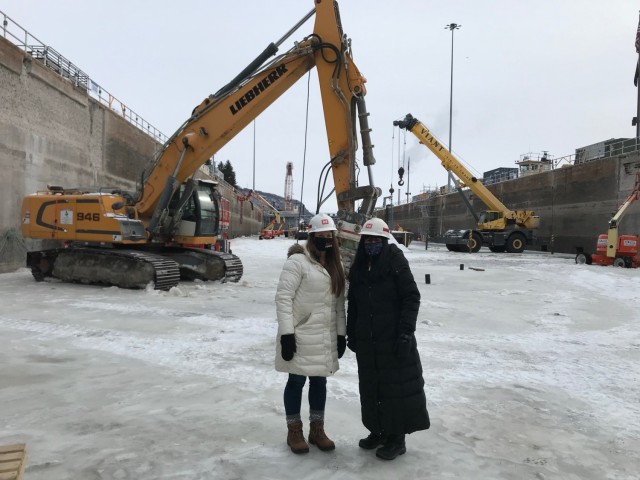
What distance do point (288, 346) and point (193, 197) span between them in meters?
9.42

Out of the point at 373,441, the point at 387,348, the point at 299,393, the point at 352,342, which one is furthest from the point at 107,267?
the point at 387,348

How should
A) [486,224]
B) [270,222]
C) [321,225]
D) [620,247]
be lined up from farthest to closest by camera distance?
[270,222] → [486,224] → [620,247] → [321,225]

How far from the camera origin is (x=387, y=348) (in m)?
3.21

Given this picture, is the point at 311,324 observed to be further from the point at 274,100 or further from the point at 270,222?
the point at 270,222

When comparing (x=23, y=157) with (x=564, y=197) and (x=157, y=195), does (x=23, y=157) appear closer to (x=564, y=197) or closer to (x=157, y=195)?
(x=157, y=195)

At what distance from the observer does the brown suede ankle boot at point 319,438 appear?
10.9 feet

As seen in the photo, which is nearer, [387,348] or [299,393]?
[387,348]

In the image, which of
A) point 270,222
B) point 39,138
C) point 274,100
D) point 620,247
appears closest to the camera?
point 274,100

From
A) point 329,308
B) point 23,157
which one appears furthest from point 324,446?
point 23,157

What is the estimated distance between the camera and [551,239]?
98.9 ft

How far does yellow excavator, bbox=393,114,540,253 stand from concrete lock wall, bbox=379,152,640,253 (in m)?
1.70

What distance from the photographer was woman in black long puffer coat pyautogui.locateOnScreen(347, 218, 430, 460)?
125 inches

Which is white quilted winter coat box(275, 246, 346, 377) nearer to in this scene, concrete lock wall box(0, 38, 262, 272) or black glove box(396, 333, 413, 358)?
Answer: black glove box(396, 333, 413, 358)

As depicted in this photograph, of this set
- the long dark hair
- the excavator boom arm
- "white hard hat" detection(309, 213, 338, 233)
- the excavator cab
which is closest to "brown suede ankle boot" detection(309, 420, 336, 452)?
the long dark hair
